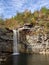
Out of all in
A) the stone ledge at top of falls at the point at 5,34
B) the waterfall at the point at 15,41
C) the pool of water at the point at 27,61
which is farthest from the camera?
the waterfall at the point at 15,41

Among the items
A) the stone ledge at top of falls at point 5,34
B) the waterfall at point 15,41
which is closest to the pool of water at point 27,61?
the stone ledge at top of falls at point 5,34

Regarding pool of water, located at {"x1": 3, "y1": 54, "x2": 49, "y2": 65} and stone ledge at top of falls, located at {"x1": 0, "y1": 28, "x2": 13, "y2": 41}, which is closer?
pool of water, located at {"x1": 3, "y1": 54, "x2": 49, "y2": 65}

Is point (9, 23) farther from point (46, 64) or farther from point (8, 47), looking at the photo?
point (46, 64)

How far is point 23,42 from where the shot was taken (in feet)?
147

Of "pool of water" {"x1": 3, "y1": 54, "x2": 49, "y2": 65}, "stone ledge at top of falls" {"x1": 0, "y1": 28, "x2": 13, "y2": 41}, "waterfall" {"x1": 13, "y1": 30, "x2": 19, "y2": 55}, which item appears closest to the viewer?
"pool of water" {"x1": 3, "y1": 54, "x2": 49, "y2": 65}

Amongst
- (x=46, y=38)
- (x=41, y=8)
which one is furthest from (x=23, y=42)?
(x=41, y=8)

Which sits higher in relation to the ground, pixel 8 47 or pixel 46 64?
pixel 8 47

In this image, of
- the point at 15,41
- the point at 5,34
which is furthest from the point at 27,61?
the point at 15,41

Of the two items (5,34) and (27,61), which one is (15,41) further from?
(27,61)

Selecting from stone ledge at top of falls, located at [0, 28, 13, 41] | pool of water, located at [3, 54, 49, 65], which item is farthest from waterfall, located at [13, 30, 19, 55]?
pool of water, located at [3, 54, 49, 65]

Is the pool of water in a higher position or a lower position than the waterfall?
lower

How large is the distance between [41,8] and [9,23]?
11.3 metres

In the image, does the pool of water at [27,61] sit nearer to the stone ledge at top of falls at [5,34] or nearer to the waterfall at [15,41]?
the stone ledge at top of falls at [5,34]

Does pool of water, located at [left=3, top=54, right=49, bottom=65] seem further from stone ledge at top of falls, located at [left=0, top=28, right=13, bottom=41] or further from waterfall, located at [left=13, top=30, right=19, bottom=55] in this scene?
→ waterfall, located at [left=13, top=30, right=19, bottom=55]
